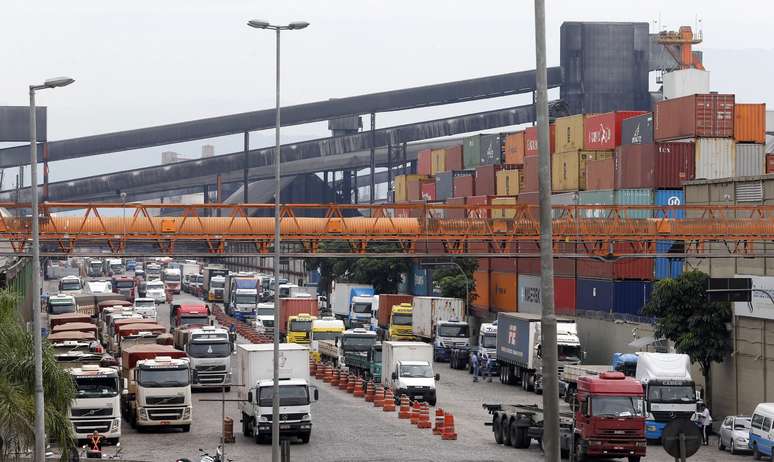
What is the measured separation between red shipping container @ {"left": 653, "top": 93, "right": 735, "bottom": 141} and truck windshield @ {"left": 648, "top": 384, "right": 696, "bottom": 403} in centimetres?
3527

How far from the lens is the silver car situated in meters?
45.0

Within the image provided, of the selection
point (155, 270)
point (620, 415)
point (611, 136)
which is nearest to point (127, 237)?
point (620, 415)

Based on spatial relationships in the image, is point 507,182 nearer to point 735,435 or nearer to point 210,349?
point 210,349

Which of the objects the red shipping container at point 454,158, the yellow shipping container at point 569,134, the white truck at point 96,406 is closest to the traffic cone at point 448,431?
the white truck at point 96,406

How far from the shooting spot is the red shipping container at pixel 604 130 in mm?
88250

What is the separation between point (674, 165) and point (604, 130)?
12562 mm

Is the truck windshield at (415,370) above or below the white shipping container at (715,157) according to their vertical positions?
below

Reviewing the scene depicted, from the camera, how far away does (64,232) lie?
174ft

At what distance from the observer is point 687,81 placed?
128750 millimetres

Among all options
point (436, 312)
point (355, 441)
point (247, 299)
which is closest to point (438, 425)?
point (355, 441)

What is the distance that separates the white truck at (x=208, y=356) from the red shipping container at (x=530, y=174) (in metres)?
44.9

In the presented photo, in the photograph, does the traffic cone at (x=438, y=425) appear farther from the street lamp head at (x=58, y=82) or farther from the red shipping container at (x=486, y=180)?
the red shipping container at (x=486, y=180)

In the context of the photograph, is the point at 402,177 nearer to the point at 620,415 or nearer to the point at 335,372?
the point at 335,372

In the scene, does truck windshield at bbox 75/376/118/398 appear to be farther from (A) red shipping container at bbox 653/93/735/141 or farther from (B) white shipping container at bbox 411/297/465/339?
(A) red shipping container at bbox 653/93/735/141
